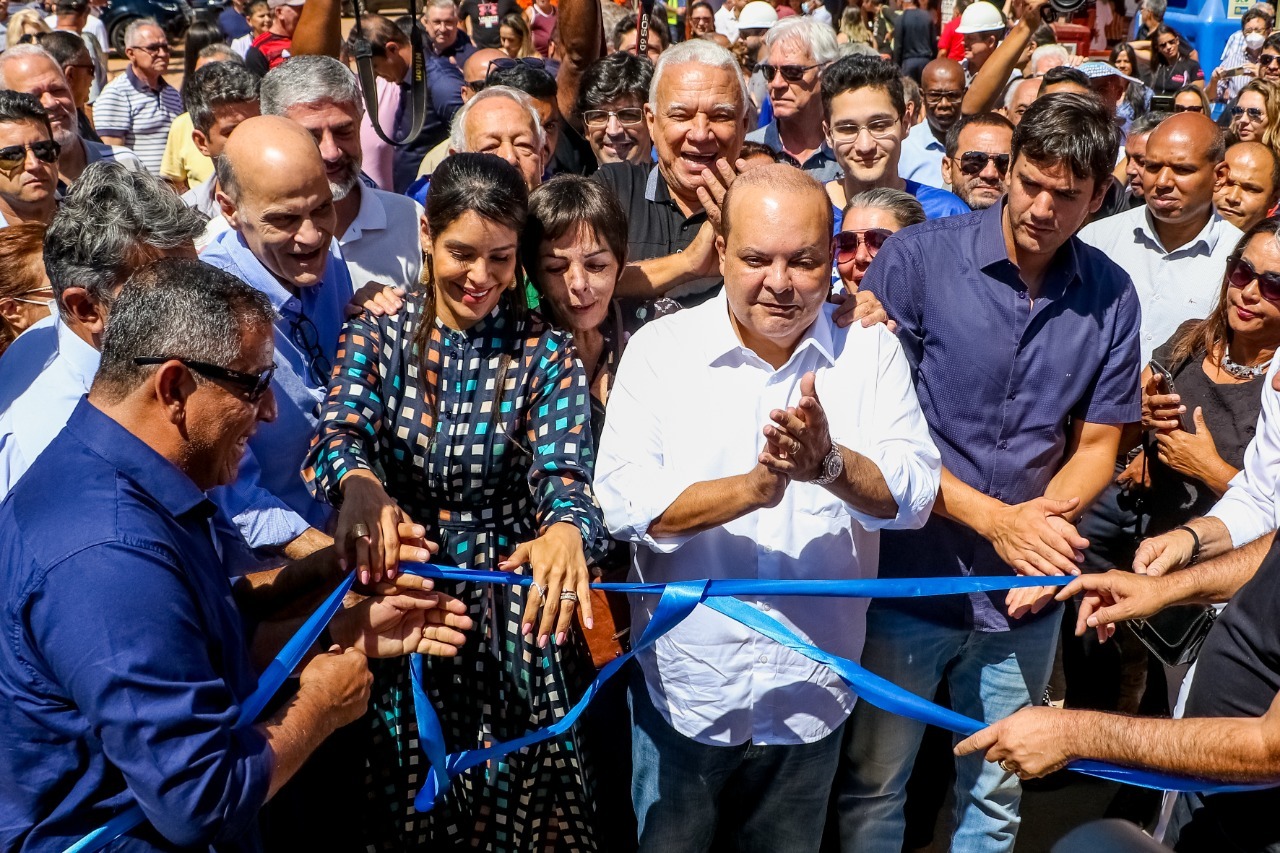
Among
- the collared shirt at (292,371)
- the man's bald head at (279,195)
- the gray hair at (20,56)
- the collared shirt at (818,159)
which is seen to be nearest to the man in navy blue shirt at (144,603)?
the collared shirt at (292,371)

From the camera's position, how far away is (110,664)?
2051mm

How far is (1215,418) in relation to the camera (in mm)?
4223

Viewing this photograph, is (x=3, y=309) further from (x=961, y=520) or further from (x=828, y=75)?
(x=828, y=75)

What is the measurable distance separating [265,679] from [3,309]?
5.76 ft

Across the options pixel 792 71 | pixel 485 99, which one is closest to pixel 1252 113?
pixel 792 71

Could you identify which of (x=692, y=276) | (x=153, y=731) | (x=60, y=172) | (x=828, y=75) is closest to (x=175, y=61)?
(x=60, y=172)

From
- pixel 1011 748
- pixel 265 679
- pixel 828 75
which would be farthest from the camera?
pixel 828 75

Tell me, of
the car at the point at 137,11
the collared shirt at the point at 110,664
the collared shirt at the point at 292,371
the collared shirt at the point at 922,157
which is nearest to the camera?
the collared shirt at the point at 110,664

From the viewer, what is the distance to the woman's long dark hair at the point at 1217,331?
165 inches

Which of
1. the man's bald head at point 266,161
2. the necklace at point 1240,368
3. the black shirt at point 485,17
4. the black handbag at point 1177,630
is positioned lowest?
the black shirt at point 485,17

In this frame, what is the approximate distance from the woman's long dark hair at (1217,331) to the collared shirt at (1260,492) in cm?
85

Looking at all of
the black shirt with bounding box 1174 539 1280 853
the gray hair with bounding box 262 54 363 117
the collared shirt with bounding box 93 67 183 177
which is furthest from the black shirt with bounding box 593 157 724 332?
the collared shirt with bounding box 93 67 183 177

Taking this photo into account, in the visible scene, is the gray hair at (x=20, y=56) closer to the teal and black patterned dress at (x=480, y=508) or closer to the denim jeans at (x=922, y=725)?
the teal and black patterned dress at (x=480, y=508)

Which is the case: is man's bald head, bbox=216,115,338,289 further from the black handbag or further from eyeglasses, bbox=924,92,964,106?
eyeglasses, bbox=924,92,964,106
